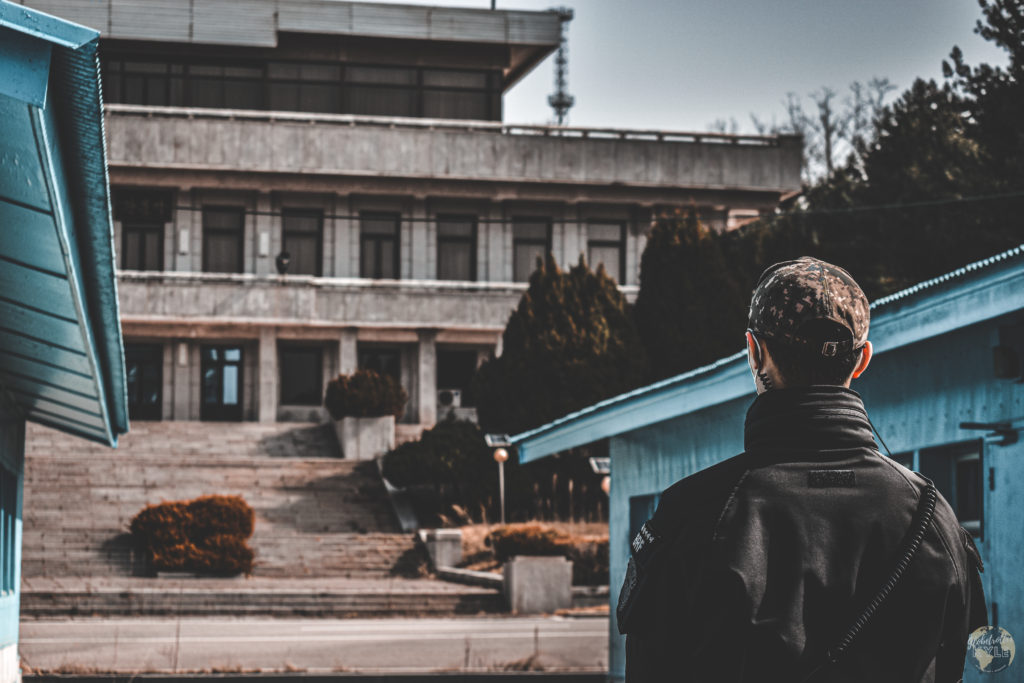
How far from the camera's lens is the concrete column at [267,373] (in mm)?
42844

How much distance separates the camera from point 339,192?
144 feet

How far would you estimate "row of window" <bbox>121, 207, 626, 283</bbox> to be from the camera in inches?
1720

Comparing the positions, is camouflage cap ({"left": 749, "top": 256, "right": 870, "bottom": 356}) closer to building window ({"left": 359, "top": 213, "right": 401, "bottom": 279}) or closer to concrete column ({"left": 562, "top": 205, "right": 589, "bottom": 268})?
building window ({"left": 359, "top": 213, "right": 401, "bottom": 279})

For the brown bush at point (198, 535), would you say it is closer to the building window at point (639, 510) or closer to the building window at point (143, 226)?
the building window at point (639, 510)

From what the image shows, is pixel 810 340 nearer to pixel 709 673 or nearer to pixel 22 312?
pixel 709 673

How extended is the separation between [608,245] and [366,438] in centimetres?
1231

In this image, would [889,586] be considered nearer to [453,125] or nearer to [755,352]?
[755,352]

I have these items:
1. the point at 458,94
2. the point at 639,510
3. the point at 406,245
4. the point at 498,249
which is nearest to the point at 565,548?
the point at 639,510

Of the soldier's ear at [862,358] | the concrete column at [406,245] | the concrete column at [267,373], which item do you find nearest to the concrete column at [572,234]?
the concrete column at [406,245]

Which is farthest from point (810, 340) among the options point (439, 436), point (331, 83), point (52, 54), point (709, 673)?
point (331, 83)

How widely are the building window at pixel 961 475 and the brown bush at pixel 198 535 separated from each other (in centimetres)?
1898

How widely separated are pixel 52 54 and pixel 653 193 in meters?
41.9

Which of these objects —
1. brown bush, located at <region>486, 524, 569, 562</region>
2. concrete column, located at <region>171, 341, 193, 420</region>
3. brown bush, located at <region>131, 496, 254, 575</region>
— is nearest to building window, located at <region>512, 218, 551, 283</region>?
concrete column, located at <region>171, 341, 193, 420</region>

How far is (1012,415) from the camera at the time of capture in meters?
7.61
